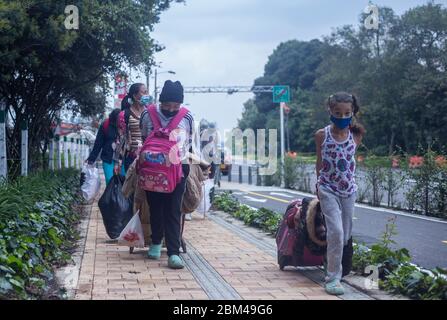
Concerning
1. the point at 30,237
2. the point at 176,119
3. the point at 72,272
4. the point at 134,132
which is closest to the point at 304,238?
the point at 176,119

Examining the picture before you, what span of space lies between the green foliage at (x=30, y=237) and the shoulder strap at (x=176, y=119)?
166cm

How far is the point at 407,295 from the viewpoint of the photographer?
6.11m

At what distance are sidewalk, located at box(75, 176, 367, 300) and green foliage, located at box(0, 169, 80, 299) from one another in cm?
33

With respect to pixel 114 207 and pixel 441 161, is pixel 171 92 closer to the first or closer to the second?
pixel 114 207

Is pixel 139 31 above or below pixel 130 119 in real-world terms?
above

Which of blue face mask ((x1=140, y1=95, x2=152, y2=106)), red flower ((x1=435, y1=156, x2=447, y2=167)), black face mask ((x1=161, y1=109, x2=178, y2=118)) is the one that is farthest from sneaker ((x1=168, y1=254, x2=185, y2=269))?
red flower ((x1=435, y1=156, x2=447, y2=167))

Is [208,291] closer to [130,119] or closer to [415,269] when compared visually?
[415,269]

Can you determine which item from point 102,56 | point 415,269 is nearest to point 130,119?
point 415,269

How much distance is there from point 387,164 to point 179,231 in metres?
10.5

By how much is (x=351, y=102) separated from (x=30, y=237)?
317 cm

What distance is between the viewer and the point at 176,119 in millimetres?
7441

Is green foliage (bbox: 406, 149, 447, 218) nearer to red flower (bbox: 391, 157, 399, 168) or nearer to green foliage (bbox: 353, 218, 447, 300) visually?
red flower (bbox: 391, 157, 399, 168)
